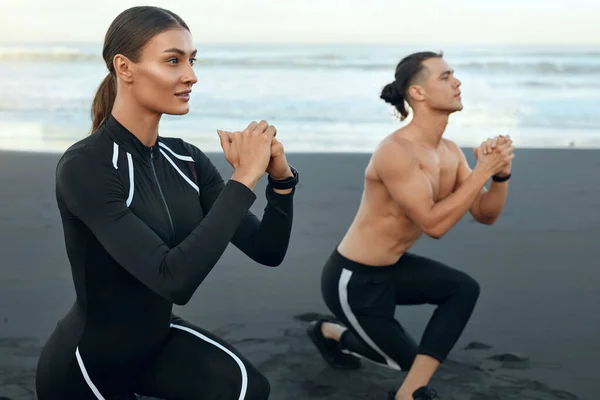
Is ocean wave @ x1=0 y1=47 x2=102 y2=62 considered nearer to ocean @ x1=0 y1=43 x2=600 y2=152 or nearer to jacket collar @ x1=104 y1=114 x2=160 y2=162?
ocean @ x1=0 y1=43 x2=600 y2=152

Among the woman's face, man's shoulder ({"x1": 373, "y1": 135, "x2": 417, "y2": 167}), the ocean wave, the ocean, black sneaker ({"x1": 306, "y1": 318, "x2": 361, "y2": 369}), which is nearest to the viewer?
the woman's face

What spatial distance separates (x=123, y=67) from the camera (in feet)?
8.18

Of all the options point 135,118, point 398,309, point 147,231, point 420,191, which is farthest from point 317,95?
point 147,231

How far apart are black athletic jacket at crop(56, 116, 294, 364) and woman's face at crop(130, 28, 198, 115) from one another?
15cm

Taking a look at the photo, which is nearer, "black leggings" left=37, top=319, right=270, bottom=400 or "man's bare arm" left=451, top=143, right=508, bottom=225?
"black leggings" left=37, top=319, right=270, bottom=400

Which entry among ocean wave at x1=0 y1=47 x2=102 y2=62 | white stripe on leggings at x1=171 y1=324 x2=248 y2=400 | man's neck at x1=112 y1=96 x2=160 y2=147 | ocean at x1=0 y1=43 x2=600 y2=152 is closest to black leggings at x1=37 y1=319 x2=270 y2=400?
white stripe on leggings at x1=171 y1=324 x2=248 y2=400

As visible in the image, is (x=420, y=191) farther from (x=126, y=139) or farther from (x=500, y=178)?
(x=126, y=139)

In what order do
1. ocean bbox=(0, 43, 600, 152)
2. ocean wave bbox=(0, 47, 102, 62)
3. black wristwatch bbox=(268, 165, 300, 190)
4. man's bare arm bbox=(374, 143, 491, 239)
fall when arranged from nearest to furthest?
black wristwatch bbox=(268, 165, 300, 190) → man's bare arm bbox=(374, 143, 491, 239) → ocean bbox=(0, 43, 600, 152) → ocean wave bbox=(0, 47, 102, 62)

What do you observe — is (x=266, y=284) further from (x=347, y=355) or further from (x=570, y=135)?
(x=570, y=135)

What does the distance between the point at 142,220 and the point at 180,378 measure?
51 centimetres

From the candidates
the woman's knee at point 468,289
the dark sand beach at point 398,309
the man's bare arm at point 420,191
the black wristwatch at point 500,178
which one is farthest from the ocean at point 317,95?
the man's bare arm at point 420,191

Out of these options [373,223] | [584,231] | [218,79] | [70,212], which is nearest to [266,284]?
[373,223]

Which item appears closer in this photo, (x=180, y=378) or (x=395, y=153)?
(x=180, y=378)

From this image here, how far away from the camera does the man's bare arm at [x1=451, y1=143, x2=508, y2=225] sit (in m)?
4.23
